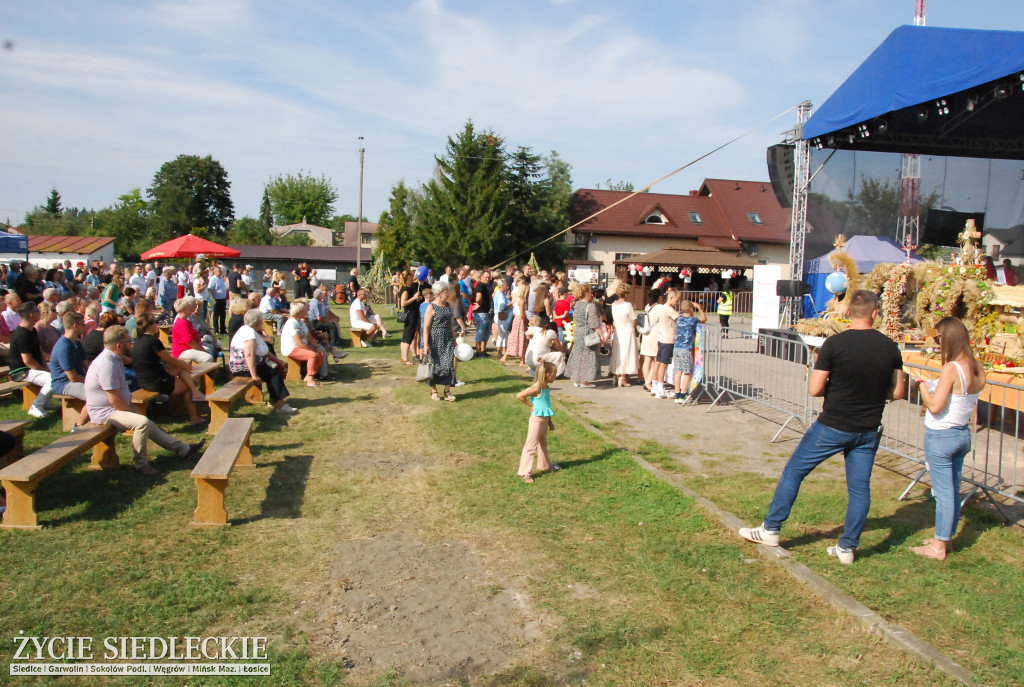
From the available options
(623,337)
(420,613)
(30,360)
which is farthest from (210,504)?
(623,337)

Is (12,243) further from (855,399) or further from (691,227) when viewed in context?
(691,227)

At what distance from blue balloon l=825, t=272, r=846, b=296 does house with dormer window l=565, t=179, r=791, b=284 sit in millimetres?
28211

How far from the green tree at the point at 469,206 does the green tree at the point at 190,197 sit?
149 feet

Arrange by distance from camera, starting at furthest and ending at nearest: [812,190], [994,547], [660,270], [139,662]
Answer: [660,270] → [812,190] → [994,547] → [139,662]

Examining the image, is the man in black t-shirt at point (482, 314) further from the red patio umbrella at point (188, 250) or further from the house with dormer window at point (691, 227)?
the house with dormer window at point (691, 227)

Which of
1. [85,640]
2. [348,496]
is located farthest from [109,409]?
[85,640]

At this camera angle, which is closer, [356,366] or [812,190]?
[356,366]

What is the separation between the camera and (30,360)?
8383mm

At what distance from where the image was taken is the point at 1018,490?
5789mm

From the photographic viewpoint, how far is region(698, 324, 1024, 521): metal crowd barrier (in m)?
6.32

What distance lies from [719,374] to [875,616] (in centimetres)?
599

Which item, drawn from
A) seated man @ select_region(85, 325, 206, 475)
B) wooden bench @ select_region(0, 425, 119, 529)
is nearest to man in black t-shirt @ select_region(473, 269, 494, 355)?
seated man @ select_region(85, 325, 206, 475)

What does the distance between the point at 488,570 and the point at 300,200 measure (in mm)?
98583

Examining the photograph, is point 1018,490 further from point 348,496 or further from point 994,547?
point 348,496
